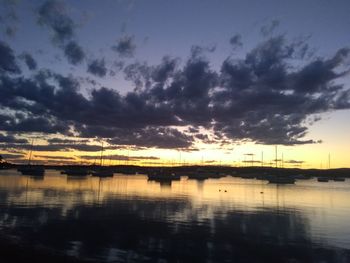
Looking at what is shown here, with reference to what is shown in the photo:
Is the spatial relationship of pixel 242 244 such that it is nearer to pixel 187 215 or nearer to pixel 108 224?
pixel 108 224

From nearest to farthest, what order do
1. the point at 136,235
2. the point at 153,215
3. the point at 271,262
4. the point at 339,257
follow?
the point at 271,262
the point at 339,257
the point at 136,235
the point at 153,215

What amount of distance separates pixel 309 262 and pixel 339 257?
3.36 m

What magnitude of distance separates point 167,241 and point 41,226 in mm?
14053

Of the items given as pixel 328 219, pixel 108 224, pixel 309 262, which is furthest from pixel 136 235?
pixel 328 219

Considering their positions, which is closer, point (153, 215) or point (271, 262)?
point (271, 262)

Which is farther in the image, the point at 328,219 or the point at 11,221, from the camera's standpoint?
the point at 328,219

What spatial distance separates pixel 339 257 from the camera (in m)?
28.2

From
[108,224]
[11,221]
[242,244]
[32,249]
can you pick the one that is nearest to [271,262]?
[242,244]

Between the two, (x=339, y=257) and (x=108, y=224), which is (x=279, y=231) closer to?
(x=339, y=257)

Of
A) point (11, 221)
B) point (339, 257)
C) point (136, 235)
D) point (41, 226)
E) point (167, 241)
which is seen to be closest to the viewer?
point (339, 257)

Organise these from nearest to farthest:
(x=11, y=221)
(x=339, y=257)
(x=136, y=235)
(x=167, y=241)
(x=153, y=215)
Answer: (x=339, y=257), (x=167, y=241), (x=136, y=235), (x=11, y=221), (x=153, y=215)

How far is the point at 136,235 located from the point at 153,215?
14.8 meters

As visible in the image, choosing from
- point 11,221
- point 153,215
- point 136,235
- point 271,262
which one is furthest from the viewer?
point 153,215

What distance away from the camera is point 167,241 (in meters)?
31.9
